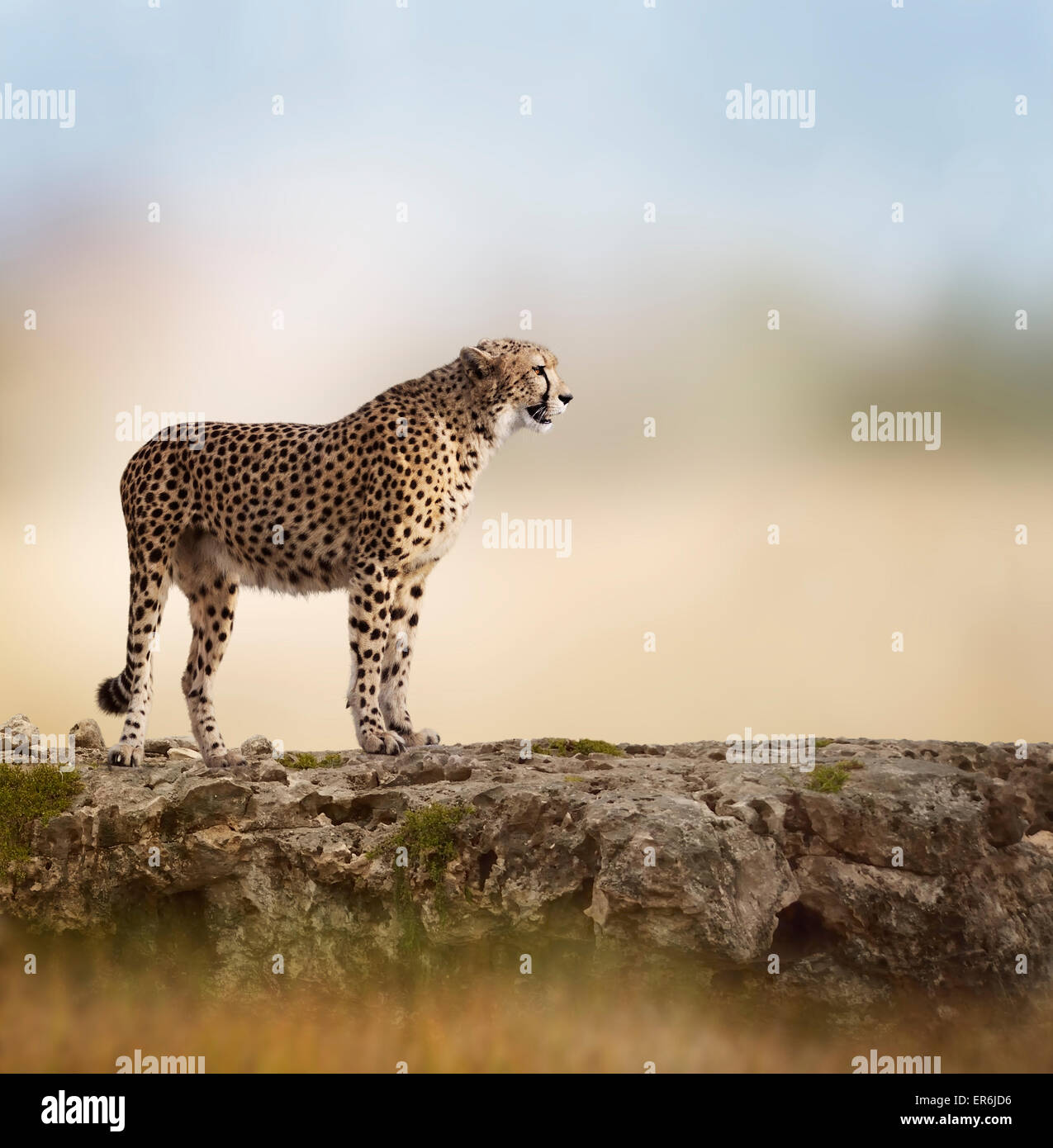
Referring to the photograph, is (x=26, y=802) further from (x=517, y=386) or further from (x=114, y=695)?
(x=517, y=386)

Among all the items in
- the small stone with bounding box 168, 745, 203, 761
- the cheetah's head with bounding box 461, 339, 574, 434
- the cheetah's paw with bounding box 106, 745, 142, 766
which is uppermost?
the cheetah's head with bounding box 461, 339, 574, 434

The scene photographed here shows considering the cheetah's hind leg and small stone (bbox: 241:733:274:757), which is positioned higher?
the cheetah's hind leg

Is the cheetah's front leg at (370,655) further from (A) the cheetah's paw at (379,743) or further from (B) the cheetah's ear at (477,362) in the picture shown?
(B) the cheetah's ear at (477,362)

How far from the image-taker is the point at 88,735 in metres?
11.7

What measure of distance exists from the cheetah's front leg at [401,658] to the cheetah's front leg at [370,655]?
524 mm

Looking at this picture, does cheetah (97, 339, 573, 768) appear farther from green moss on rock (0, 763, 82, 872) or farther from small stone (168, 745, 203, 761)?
green moss on rock (0, 763, 82, 872)

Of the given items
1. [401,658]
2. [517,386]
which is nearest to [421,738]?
[401,658]

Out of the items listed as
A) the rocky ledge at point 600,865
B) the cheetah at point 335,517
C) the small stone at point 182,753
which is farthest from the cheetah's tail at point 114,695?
the rocky ledge at point 600,865

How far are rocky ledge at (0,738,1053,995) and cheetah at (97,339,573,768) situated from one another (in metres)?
1.40

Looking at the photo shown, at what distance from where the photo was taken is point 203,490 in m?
11.5

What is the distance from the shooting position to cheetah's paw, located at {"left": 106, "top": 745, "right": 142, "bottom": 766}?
419 inches

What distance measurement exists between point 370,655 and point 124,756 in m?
2.23

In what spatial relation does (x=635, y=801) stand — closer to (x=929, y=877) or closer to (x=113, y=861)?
(x=929, y=877)

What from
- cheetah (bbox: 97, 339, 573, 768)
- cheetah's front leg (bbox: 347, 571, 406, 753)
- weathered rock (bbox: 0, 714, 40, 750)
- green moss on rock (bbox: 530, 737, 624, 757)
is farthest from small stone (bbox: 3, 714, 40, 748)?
green moss on rock (bbox: 530, 737, 624, 757)
